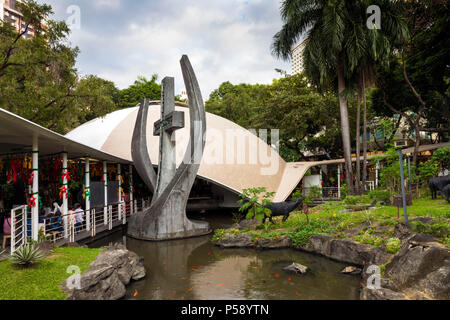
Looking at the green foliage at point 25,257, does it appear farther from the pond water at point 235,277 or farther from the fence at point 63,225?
the pond water at point 235,277

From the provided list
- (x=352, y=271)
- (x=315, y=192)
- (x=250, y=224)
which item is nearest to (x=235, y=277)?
(x=352, y=271)

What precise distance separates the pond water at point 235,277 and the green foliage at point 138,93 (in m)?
29.1

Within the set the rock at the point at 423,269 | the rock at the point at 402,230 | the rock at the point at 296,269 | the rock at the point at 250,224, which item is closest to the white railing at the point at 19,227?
the rock at the point at 296,269

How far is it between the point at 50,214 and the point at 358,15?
15503 mm

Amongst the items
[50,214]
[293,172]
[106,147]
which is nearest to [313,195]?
[293,172]

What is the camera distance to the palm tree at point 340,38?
1336 cm

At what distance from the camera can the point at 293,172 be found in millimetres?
17859

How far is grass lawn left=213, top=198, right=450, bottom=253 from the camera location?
6379 mm

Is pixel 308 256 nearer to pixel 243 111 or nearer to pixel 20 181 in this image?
pixel 20 181

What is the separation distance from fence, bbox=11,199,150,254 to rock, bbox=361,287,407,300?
6.34 meters

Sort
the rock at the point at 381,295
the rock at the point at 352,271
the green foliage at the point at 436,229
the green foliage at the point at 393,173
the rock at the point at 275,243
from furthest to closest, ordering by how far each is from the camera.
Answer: the green foliage at the point at 393,173 < the rock at the point at 275,243 < the rock at the point at 352,271 < the green foliage at the point at 436,229 < the rock at the point at 381,295

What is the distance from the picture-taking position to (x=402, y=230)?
677 centimetres

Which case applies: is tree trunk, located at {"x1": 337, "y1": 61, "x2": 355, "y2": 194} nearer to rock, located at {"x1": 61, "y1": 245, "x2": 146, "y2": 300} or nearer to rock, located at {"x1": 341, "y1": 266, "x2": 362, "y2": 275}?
rock, located at {"x1": 341, "y1": 266, "x2": 362, "y2": 275}

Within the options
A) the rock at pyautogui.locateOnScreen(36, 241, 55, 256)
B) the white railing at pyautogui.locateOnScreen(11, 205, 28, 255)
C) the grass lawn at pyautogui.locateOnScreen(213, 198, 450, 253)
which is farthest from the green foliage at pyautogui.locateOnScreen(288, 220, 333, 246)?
the white railing at pyautogui.locateOnScreen(11, 205, 28, 255)
